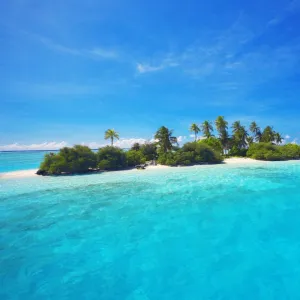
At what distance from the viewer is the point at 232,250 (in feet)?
24.6

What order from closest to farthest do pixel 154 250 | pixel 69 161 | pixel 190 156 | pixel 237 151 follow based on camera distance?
pixel 154 250 < pixel 69 161 < pixel 190 156 < pixel 237 151

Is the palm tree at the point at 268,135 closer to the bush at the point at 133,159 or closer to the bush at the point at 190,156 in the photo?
the bush at the point at 190,156

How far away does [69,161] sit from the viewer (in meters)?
33.9

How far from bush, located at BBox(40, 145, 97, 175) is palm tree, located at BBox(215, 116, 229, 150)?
3542cm

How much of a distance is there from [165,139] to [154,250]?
128 feet

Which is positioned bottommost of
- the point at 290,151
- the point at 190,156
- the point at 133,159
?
the point at 290,151

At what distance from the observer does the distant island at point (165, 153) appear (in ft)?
111

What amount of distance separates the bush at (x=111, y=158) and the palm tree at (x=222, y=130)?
96.9 feet

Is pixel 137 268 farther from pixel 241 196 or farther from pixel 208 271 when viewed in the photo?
pixel 241 196

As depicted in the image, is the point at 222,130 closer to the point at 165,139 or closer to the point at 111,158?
the point at 165,139

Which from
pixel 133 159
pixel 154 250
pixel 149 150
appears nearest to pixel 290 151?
pixel 149 150

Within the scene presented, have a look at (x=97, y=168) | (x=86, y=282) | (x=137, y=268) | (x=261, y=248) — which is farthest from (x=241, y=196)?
(x=97, y=168)

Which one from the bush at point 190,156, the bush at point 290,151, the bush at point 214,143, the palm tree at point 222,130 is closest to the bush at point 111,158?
the bush at point 190,156

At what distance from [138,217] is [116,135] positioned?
41.0 meters
